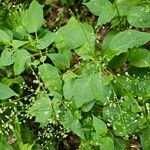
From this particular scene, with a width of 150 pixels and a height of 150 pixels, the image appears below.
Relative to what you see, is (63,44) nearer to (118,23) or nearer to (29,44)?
(29,44)

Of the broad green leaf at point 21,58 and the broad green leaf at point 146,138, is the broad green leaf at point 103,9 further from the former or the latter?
the broad green leaf at point 146,138

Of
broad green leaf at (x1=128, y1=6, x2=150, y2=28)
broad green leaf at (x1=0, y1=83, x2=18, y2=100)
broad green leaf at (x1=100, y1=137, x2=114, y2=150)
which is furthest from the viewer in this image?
broad green leaf at (x1=0, y1=83, x2=18, y2=100)

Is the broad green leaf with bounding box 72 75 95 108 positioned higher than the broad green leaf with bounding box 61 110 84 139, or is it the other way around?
the broad green leaf with bounding box 72 75 95 108

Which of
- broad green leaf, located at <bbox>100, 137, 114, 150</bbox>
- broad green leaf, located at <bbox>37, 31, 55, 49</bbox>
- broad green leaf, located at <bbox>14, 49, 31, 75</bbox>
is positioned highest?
broad green leaf, located at <bbox>37, 31, 55, 49</bbox>

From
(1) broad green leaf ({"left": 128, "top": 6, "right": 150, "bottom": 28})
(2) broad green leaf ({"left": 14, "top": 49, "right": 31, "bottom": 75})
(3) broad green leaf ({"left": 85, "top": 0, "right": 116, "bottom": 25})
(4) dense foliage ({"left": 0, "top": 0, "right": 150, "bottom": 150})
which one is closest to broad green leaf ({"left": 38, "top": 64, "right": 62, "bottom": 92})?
(4) dense foliage ({"left": 0, "top": 0, "right": 150, "bottom": 150})

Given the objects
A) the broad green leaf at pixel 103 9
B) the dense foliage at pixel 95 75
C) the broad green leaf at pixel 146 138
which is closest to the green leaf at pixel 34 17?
the dense foliage at pixel 95 75

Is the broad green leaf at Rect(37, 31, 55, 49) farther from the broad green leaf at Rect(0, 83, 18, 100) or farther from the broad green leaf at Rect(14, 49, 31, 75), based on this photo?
the broad green leaf at Rect(0, 83, 18, 100)

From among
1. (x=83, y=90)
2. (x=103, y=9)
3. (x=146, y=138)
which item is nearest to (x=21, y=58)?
(x=83, y=90)
